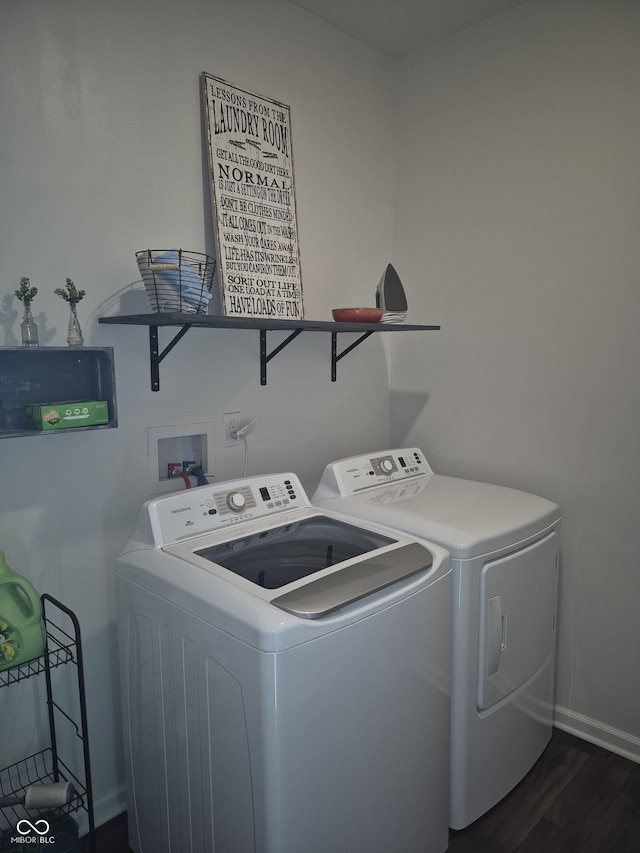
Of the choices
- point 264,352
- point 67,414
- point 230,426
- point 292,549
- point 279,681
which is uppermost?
point 264,352

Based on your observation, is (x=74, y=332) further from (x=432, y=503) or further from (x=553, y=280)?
(x=553, y=280)

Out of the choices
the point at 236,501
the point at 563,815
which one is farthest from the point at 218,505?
the point at 563,815

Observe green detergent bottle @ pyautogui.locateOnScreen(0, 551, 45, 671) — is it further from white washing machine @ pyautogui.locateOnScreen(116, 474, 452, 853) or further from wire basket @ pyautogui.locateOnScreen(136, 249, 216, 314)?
wire basket @ pyautogui.locateOnScreen(136, 249, 216, 314)

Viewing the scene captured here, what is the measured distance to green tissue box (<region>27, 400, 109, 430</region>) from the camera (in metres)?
1.43

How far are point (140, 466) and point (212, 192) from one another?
36.0 inches

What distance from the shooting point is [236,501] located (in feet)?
5.70

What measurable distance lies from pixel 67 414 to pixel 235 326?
0.61m

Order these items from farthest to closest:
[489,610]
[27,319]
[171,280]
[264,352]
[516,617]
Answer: [264,352]
[516,617]
[489,610]
[171,280]
[27,319]

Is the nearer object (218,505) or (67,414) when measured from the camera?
(67,414)

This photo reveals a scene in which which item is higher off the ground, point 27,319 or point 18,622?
point 27,319

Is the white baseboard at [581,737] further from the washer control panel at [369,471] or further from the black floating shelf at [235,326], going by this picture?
the black floating shelf at [235,326]

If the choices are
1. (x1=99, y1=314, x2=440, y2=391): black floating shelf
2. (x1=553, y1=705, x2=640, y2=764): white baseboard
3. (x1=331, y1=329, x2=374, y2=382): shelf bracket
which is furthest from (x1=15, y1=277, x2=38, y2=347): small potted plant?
A: (x1=553, y1=705, x2=640, y2=764): white baseboard

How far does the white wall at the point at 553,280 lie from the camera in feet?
6.52

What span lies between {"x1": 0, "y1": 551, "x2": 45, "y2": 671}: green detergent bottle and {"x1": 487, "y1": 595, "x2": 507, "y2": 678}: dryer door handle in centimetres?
121
